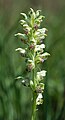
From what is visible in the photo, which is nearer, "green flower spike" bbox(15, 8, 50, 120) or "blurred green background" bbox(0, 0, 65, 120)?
"green flower spike" bbox(15, 8, 50, 120)

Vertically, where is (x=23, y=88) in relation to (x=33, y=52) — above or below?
above

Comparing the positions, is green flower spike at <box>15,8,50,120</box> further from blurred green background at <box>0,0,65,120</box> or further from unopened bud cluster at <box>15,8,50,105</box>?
blurred green background at <box>0,0,65,120</box>

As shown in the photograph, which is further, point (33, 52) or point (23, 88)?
point (23, 88)

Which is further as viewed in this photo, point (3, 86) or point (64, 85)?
point (64, 85)

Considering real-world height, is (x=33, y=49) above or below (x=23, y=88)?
below

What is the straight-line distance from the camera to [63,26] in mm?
5660

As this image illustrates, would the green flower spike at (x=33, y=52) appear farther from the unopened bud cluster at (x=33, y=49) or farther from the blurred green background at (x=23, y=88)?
the blurred green background at (x=23, y=88)

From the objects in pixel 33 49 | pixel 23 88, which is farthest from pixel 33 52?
pixel 23 88

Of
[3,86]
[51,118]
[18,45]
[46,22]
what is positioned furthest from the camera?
[46,22]

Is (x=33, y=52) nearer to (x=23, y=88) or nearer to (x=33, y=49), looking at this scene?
(x=33, y=49)

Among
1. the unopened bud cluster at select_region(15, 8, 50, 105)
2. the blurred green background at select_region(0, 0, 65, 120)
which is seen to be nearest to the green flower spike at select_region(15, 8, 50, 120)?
the unopened bud cluster at select_region(15, 8, 50, 105)

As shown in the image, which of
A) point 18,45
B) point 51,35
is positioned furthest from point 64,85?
point 51,35

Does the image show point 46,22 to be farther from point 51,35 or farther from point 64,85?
point 64,85

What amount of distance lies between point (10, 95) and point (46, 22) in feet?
9.36
